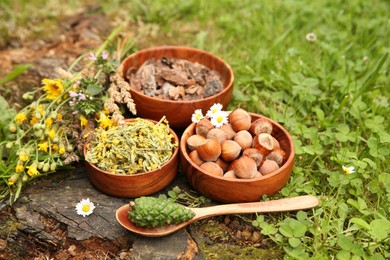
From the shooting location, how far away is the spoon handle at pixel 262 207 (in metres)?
2.47

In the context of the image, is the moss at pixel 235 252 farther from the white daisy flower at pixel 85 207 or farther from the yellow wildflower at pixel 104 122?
the yellow wildflower at pixel 104 122

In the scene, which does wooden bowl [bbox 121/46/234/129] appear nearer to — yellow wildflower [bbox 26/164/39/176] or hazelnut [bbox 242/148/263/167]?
hazelnut [bbox 242/148/263/167]

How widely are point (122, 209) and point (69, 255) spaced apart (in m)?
0.37

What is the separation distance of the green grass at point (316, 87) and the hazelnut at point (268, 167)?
200mm

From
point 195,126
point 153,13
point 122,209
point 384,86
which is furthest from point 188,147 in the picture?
point 153,13

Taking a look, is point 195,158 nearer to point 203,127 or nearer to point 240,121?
point 203,127

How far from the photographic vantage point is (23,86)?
3406 millimetres

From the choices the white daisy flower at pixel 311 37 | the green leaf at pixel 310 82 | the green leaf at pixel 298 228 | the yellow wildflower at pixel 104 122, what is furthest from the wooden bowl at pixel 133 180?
the white daisy flower at pixel 311 37

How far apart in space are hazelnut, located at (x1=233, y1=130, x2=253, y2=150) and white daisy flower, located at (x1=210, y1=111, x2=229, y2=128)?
0.12 m

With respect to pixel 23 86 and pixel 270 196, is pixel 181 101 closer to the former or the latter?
pixel 270 196

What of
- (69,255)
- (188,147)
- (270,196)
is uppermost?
(188,147)

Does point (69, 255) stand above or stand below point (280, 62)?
below

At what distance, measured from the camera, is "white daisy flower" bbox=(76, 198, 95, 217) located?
2521 mm

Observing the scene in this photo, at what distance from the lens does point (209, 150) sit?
2525mm
